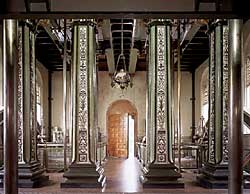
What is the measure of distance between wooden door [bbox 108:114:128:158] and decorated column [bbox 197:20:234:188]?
517 inches

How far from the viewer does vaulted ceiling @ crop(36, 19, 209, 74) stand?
1200 cm

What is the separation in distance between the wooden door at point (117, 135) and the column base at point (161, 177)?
13346 millimetres

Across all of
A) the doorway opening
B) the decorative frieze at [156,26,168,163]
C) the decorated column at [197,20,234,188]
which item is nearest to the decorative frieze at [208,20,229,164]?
the decorated column at [197,20,234,188]

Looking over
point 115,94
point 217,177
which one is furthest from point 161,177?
point 115,94

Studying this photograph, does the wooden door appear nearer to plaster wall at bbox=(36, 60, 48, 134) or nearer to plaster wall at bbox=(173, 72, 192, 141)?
plaster wall at bbox=(173, 72, 192, 141)

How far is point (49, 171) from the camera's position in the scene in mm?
10297

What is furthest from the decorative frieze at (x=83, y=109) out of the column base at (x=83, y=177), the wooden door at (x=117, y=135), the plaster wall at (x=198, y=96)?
the wooden door at (x=117, y=135)

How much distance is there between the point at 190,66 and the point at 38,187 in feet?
42.1

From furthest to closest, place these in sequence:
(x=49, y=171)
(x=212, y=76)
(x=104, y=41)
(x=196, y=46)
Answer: (x=196, y=46) → (x=104, y=41) → (x=49, y=171) → (x=212, y=76)

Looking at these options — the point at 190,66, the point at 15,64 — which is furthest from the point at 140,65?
the point at 15,64

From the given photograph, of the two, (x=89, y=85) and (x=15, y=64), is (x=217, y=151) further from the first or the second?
(x=15, y=64)

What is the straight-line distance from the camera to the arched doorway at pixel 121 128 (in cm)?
2086

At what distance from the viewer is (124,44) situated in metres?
14.5

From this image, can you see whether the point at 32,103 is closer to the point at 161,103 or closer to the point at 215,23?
the point at 161,103
